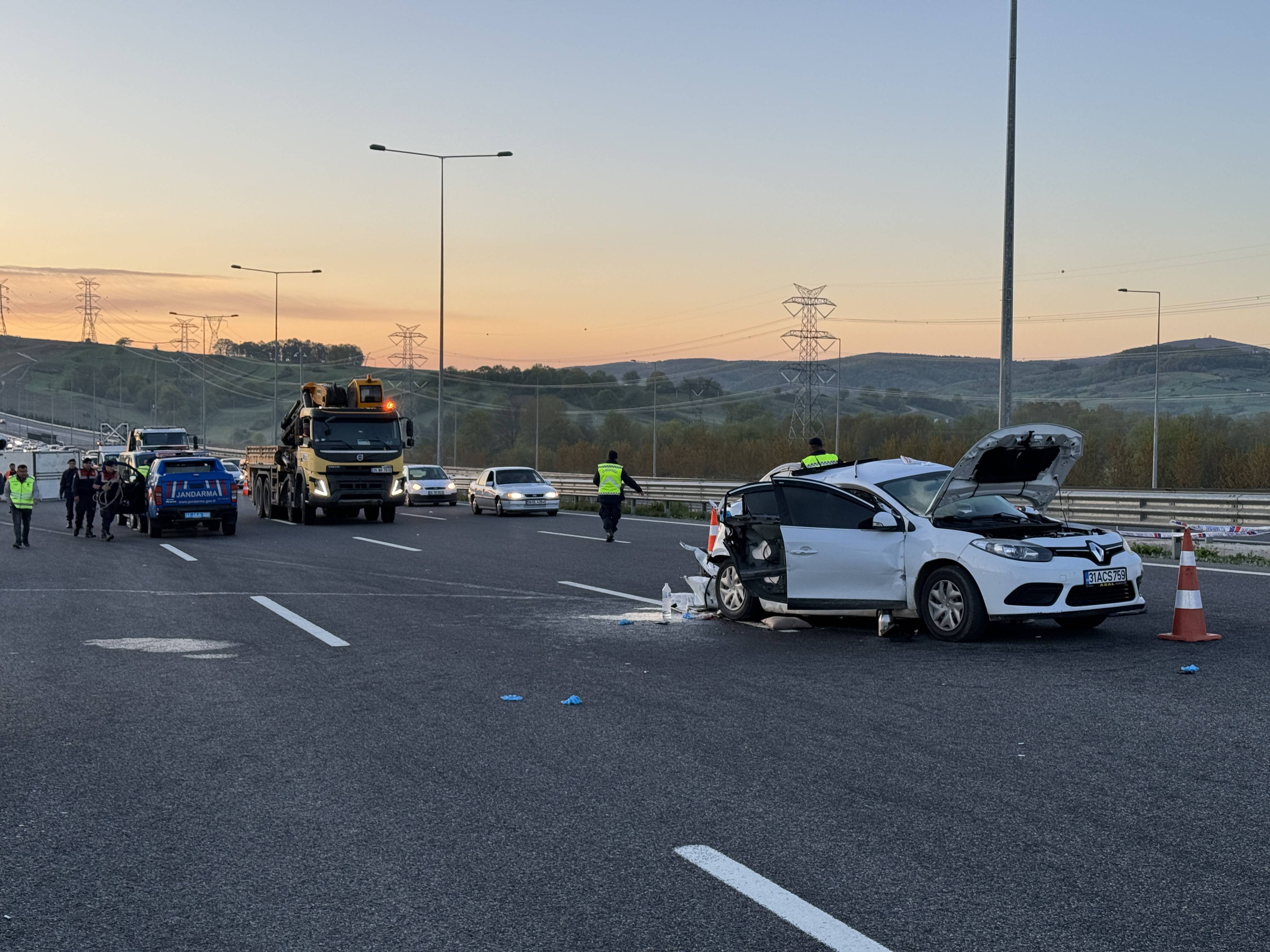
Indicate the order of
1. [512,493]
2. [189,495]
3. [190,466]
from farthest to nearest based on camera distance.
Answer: [512,493] < [190,466] < [189,495]

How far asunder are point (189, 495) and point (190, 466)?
3.71 feet

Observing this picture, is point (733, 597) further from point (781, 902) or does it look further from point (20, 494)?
point (20, 494)

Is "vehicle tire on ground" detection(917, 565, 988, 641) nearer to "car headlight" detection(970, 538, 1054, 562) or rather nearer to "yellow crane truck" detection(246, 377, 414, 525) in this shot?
"car headlight" detection(970, 538, 1054, 562)

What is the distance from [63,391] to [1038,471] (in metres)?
203

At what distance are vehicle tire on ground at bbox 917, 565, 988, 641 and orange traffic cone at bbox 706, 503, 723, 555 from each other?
→ 2.41 metres

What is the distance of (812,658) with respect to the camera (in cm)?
1015

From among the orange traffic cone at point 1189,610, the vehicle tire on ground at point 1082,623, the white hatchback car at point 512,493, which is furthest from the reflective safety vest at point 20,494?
the orange traffic cone at point 1189,610

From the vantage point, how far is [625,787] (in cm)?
613

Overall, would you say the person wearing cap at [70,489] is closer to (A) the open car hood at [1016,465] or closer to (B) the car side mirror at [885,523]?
(B) the car side mirror at [885,523]

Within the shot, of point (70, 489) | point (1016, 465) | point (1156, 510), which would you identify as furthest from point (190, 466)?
point (1016, 465)

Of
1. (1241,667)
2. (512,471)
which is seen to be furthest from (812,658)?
(512,471)

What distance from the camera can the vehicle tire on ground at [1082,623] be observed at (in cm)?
1085

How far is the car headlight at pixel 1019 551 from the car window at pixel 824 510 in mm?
1146

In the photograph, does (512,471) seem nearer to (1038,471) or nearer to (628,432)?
(1038,471)
